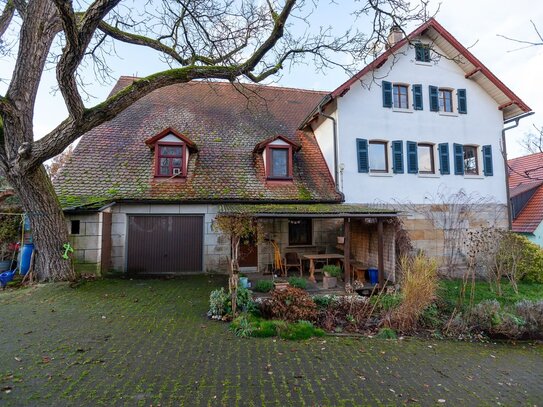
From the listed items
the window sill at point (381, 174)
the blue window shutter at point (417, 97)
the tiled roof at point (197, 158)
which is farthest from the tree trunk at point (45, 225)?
the blue window shutter at point (417, 97)

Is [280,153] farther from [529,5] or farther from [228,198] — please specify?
[529,5]

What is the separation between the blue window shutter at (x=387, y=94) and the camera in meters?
12.3

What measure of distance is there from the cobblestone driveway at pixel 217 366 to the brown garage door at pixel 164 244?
409 centimetres

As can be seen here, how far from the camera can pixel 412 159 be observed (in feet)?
40.2

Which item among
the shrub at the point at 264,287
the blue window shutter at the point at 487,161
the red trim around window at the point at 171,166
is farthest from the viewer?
the blue window shutter at the point at 487,161

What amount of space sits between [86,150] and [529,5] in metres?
13.0

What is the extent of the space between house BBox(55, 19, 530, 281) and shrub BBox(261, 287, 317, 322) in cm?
391

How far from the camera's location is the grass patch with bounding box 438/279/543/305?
8.80m

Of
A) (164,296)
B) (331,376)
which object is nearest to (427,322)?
(331,376)

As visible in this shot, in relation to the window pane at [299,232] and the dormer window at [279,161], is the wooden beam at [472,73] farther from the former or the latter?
the window pane at [299,232]

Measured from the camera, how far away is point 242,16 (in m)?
8.97

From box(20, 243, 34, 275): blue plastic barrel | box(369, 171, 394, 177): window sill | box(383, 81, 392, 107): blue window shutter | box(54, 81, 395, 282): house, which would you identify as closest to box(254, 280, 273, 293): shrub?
box(54, 81, 395, 282): house

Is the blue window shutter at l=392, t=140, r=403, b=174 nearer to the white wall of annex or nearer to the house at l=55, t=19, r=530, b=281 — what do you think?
the house at l=55, t=19, r=530, b=281

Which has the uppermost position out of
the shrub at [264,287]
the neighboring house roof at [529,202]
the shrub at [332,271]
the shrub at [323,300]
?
the neighboring house roof at [529,202]
